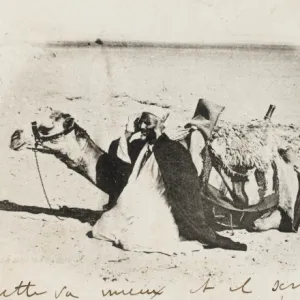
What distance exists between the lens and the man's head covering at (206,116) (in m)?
0.40

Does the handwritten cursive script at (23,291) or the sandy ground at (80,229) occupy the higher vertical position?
the sandy ground at (80,229)

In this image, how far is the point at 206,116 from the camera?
399 millimetres

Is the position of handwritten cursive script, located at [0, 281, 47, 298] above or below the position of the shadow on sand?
below

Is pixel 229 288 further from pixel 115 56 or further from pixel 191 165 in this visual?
pixel 115 56

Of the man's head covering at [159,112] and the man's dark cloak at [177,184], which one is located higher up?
the man's head covering at [159,112]

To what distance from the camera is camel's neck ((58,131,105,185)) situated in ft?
1.28

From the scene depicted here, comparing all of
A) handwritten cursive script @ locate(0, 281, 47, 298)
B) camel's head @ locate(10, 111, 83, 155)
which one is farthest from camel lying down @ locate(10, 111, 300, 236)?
handwritten cursive script @ locate(0, 281, 47, 298)

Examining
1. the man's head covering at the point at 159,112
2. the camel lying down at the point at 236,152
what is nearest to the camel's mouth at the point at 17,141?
the camel lying down at the point at 236,152

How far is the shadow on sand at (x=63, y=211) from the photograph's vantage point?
385 millimetres

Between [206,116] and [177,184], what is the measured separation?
65 millimetres

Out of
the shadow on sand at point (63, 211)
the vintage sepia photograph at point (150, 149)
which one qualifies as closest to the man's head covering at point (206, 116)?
the vintage sepia photograph at point (150, 149)

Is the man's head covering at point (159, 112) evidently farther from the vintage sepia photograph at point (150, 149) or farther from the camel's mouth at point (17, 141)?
the camel's mouth at point (17, 141)

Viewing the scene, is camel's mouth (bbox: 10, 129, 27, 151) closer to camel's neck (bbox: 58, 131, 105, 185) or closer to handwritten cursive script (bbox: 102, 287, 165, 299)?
camel's neck (bbox: 58, 131, 105, 185)

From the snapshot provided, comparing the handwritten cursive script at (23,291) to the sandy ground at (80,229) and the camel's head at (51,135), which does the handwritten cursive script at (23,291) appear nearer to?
the sandy ground at (80,229)
